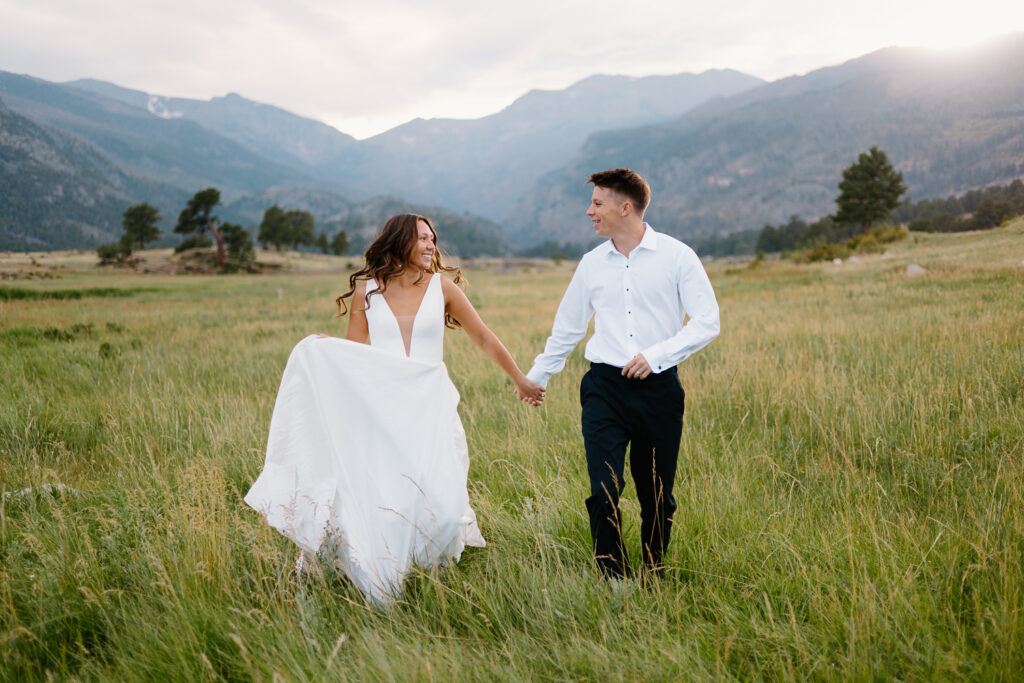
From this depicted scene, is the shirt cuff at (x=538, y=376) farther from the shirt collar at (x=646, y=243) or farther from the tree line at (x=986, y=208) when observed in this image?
the tree line at (x=986, y=208)

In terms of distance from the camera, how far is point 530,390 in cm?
349

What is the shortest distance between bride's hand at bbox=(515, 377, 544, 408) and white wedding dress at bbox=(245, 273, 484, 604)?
2.20 feet

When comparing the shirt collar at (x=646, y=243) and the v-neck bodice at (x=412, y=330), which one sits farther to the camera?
the v-neck bodice at (x=412, y=330)

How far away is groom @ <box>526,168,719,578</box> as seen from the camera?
9.15 feet

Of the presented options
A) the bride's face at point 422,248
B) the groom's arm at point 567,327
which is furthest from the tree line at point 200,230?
the groom's arm at point 567,327

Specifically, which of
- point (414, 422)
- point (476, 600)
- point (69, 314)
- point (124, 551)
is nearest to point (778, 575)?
point (476, 600)

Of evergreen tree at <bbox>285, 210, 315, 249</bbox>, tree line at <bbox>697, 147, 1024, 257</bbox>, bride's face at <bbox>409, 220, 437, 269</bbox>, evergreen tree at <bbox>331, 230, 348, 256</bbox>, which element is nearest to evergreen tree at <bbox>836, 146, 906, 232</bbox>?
tree line at <bbox>697, 147, 1024, 257</bbox>

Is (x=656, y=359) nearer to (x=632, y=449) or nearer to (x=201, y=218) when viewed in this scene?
(x=632, y=449)

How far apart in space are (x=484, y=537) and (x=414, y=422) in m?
0.98

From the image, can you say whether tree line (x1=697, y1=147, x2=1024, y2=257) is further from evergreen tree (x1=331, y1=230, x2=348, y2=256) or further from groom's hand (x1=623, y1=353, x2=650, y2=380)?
evergreen tree (x1=331, y1=230, x2=348, y2=256)

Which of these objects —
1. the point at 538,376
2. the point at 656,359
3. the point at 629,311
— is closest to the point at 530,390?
the point at 538,376

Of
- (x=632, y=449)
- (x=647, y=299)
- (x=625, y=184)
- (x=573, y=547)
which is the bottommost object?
(x=573, y=547)

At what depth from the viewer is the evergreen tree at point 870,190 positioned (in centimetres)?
Answer: 4834

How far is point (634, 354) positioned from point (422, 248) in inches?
59.0
